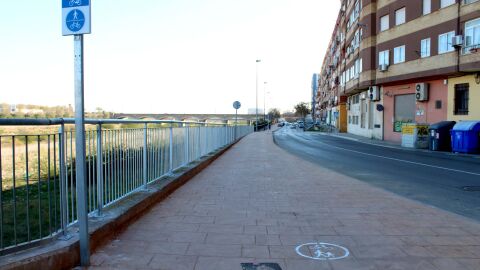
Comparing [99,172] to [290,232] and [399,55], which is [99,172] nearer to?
[290,232]

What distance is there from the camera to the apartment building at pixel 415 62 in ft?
76.2

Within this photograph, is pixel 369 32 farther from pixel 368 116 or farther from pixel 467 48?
Answer: pixel 467 48

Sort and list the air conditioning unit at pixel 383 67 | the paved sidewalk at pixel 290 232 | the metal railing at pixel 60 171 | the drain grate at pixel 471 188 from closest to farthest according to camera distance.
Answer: the metal railing at pixel 60 171
the paved sidewalk at pixel 290 232
the drain grate at pixel 471 188
the air conditioning unit at pixel 383 67

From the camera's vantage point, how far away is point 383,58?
32.4 meters

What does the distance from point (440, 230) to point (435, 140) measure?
18832 millimetres

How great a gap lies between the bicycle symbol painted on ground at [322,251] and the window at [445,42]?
2326 centimetres

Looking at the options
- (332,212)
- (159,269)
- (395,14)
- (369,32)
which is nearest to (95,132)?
(159,269)

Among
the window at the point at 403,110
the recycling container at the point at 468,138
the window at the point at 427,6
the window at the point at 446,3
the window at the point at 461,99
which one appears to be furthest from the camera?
the window at the point at 403,110

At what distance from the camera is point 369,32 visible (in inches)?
1353

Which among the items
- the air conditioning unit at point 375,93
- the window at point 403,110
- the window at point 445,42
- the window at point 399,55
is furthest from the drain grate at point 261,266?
the air conditioning unit at point 375,93

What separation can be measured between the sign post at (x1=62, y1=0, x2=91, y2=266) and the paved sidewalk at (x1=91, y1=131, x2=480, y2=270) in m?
0.49

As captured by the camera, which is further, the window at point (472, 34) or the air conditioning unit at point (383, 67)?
the air conditioning unit at point (383, 67)

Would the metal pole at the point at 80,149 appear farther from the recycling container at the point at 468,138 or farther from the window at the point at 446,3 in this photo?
the window at the point at 446,3

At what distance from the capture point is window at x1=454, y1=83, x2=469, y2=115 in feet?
78.7
